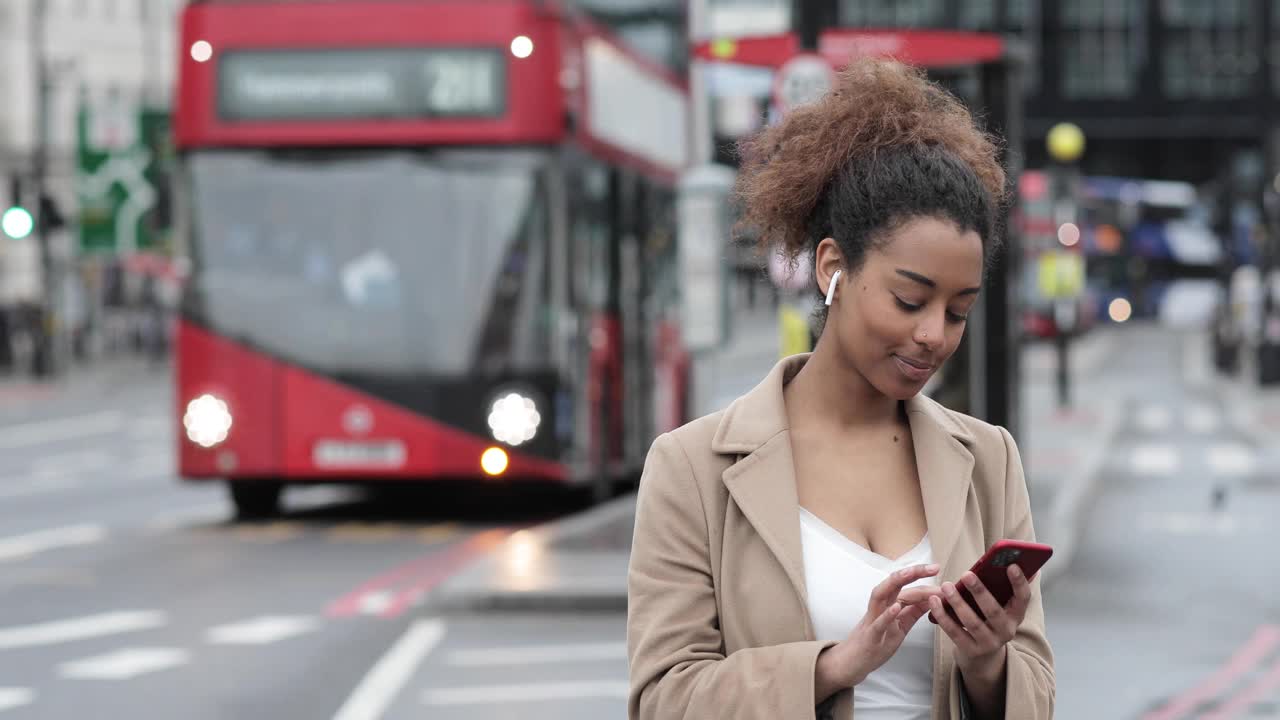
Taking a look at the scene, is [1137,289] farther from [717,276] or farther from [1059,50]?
[717,276]

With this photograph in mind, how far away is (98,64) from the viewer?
7306 centimetres

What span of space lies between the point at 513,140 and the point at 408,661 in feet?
19.9

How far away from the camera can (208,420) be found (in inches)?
636

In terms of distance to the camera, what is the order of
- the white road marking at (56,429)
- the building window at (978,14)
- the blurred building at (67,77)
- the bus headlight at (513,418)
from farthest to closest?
the building window at (978,14) < the blurred building at (67,77) < the white road marking at (56,429) < the bus headlight at (513,418)

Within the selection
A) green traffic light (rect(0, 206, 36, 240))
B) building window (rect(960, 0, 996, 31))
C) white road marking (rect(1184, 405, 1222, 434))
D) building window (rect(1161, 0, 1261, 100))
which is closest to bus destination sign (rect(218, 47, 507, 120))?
green traffic light (rect(0, 206, 36, 240))

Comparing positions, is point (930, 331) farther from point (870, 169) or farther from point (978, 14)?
point (978, 14)

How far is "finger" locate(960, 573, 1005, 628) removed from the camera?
2824 mm

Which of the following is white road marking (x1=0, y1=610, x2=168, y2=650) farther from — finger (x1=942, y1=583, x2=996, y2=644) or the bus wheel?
finger (x1=942, y1=583, x2=996, y2=644)

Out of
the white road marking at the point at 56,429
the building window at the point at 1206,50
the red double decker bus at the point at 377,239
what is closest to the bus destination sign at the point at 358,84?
the red double decker bus at the point at 377,239

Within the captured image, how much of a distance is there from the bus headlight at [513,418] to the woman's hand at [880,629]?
43.3 ft

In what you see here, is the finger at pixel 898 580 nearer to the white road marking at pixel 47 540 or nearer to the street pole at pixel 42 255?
the white road marking at pixel 47 540

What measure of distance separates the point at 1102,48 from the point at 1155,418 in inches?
2696

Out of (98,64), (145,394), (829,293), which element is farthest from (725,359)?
(829,293)

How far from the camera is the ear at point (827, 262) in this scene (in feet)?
10.2
